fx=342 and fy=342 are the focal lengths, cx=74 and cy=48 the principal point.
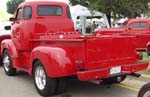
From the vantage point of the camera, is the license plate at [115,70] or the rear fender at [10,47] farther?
the rear fender at [10,47]

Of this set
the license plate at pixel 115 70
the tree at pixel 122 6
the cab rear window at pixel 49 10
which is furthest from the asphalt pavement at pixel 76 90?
the tree at pixel 122 6

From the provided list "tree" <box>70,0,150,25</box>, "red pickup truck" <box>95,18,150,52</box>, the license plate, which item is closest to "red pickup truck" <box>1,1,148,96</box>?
the license plate

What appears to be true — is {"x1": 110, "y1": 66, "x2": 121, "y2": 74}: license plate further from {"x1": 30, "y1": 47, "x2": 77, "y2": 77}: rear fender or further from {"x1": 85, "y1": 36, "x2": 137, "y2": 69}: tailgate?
{"x1": 30, "y1": 47, "x2": 77, "y2": 77}: rear fender

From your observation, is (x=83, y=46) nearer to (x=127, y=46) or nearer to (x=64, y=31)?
(x=127, y=46)

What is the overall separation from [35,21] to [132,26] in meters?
8.91

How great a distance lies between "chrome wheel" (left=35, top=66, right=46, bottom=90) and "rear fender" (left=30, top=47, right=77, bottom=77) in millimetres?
378

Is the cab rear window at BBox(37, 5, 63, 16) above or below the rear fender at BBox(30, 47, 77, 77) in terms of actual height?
above

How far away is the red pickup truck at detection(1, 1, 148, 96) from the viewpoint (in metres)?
6.76

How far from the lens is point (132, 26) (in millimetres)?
16906

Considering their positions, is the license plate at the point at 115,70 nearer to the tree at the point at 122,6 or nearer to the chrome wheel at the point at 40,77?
the chrome wheel at the point at 40,77

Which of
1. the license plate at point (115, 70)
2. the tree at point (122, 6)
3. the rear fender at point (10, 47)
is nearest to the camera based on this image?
the license plate at point (115, 70)

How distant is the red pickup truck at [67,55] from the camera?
6762 mm

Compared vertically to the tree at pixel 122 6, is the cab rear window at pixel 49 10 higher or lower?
higher

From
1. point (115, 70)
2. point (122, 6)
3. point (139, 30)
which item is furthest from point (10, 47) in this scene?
point (122, 6)
